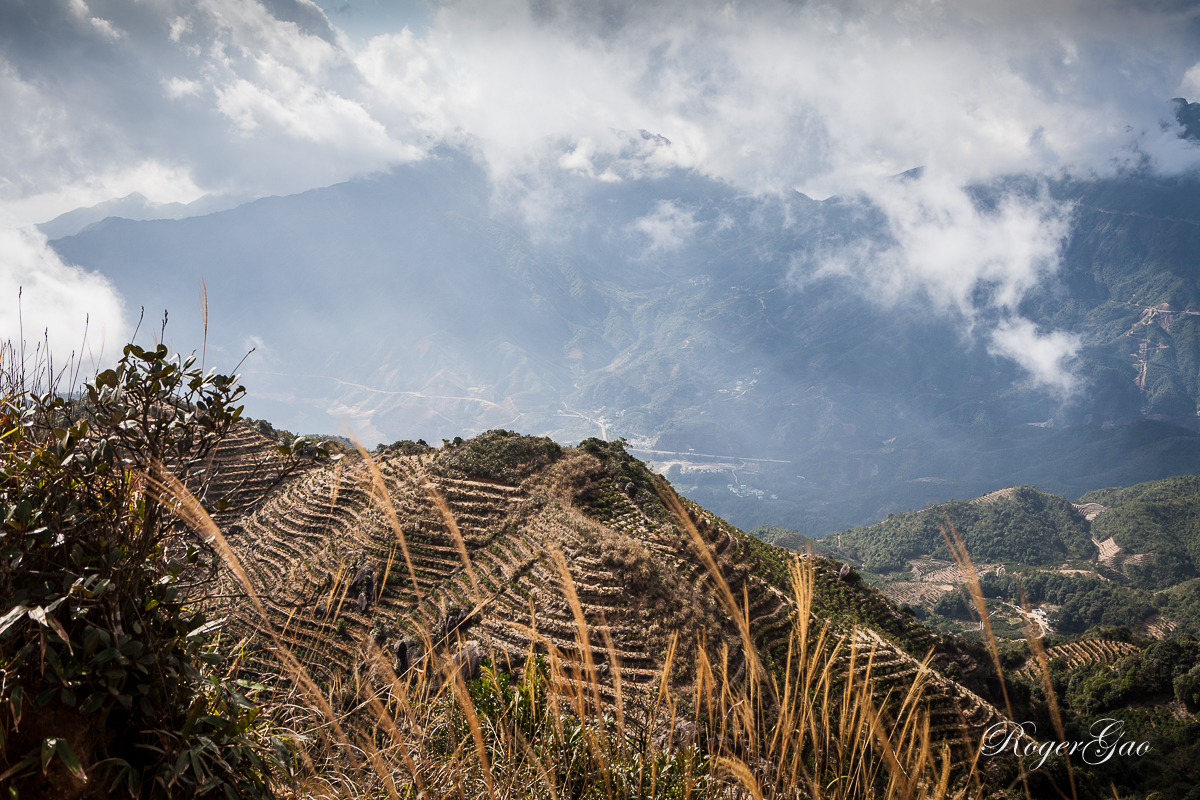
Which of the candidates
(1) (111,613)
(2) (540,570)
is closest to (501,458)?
(2) (540,570)

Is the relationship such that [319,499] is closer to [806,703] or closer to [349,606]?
[349,606]

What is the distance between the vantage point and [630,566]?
563 inches

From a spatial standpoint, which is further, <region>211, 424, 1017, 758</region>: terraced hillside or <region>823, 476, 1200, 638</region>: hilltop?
<region>823, 476, 1200, 638</region>: hilltop

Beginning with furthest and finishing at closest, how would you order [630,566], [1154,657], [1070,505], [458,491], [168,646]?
1. [1070,505]
2. [1154,657]
3. [458,491]
4. [630,566]
5. [168,646]

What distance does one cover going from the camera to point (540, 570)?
16250 millimetres

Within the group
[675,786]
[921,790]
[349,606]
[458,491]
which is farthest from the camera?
[458,491]

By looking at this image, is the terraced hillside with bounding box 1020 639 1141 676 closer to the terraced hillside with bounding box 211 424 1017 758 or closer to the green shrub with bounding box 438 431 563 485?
the terraced hillside with bounding box 211 424 1017 758

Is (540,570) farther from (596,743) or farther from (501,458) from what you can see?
(596,743)

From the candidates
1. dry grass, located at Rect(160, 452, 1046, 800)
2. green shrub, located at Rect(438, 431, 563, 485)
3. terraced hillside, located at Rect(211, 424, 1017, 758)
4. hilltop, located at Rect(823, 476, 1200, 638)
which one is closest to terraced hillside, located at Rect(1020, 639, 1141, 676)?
hilltop, located at Rect(823, 476, 1200, 638)

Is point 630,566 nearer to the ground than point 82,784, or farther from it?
farther from it

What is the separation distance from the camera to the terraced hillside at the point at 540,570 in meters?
13.3

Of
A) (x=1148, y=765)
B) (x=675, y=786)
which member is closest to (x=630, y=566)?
(x=675, y=786)

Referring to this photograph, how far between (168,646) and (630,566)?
12.6m

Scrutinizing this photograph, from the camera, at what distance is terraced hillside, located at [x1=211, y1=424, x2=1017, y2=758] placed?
13.3 m
